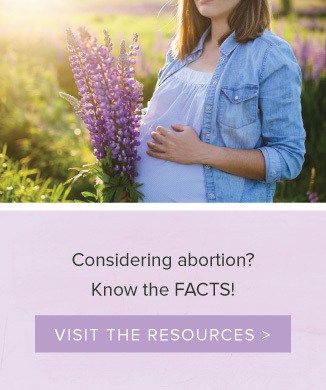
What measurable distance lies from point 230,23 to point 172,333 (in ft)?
3.21

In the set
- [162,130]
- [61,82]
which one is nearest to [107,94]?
[162,130]

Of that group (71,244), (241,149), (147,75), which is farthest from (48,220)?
(147,75)

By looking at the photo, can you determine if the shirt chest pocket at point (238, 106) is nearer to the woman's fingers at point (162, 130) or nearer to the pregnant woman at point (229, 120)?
the pregnant woman at point (229, 120)

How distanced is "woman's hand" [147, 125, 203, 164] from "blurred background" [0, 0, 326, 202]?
28.6 inches

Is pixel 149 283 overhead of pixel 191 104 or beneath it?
beneath

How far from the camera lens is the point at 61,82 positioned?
5109 mm

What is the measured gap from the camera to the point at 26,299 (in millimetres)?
2037

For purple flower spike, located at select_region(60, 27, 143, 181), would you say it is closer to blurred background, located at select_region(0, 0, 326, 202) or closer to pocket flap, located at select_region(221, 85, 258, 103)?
pocket flap, located at select_region(221, 85, 258, 103)

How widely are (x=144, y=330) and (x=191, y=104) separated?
0.71 m

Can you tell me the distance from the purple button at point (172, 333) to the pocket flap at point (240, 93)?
67 centimetres

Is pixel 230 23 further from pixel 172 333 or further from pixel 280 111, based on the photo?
pixel 172 333

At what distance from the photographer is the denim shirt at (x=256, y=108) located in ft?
6.11

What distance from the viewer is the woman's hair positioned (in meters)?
1.93

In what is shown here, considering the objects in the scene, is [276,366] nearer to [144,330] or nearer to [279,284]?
[279,284]
